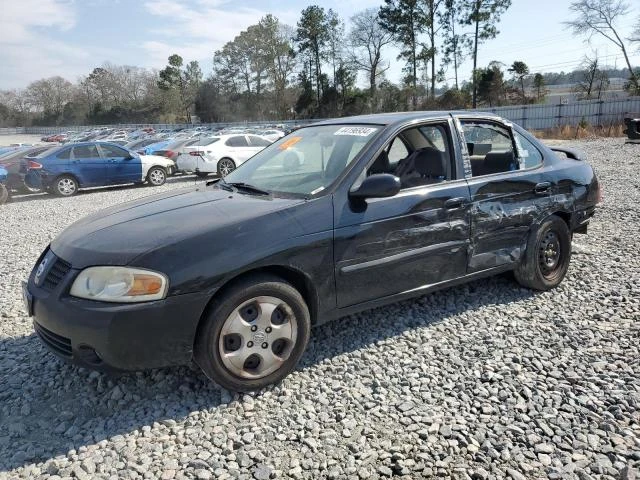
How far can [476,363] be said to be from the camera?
11.2 feet

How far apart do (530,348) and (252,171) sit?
253 cm

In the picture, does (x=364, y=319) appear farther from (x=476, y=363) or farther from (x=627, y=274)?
(x=627, y=274)

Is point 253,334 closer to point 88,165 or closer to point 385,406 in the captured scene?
point 385,406

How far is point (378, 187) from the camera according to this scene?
131 inches

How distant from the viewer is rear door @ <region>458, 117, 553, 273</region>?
13.4ft

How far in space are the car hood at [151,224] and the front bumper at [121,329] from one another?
21cm

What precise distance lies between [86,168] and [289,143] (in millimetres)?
11990

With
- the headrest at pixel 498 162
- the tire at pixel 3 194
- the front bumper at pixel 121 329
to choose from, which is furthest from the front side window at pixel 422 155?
the tire at pixel 3 194

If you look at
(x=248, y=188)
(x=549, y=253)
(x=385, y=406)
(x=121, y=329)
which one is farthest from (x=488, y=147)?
(x=121, y=329)

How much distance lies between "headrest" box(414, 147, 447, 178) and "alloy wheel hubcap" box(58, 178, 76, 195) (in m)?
12.8

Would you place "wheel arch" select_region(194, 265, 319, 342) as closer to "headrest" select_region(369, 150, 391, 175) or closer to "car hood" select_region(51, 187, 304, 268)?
"car hood" select_region(51, 187, 304, 268)

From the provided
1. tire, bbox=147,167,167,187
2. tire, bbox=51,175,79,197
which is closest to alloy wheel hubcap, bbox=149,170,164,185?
tire, bbox=147,167,167,187

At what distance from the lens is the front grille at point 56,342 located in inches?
116

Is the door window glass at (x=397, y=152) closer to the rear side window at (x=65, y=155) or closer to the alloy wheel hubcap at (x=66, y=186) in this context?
the alloy wheel hubcap at (x=66, y=186)
